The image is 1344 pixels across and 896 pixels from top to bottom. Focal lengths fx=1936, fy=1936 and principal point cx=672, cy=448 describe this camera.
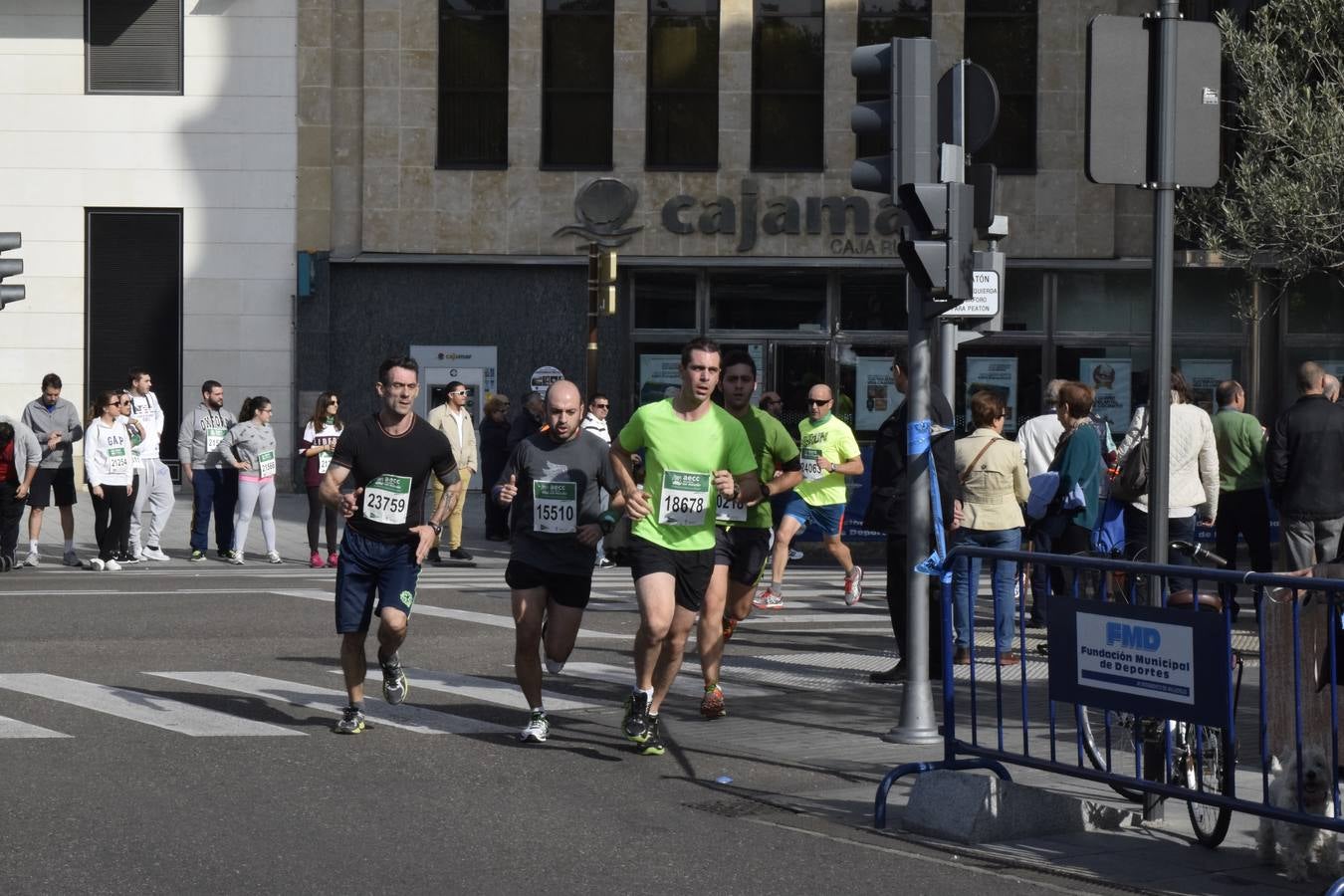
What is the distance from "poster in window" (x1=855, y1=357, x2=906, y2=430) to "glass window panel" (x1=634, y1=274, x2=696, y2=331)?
2529 millimetres

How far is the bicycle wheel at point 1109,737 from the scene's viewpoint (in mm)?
7035

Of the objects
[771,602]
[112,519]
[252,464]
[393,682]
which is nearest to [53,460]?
[112,519]

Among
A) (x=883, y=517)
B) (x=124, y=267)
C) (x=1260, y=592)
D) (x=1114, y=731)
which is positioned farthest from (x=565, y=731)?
(x=124, y=267)

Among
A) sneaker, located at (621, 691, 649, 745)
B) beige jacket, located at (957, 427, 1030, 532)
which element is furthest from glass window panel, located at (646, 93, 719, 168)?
sneaker, located at (621, 691, 649, 745)

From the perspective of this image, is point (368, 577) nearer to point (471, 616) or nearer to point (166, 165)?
point (471, 616)

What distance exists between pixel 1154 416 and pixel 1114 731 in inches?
47.6

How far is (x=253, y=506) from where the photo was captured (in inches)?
767

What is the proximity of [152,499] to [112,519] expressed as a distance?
42.6 inches

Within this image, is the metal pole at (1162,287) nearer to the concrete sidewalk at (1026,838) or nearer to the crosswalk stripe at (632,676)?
the concrete sidewalk at (1026,838)

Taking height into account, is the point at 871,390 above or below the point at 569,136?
below

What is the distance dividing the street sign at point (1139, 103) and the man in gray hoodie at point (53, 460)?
1354 cm

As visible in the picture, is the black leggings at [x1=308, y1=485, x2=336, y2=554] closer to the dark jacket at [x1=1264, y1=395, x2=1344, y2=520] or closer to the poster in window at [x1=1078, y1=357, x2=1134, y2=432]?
the dark jacket at [x1=1264, y1=395, x2=1344, y2=520]

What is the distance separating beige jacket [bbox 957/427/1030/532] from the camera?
1207 centimetres

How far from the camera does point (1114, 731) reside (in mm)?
7086
